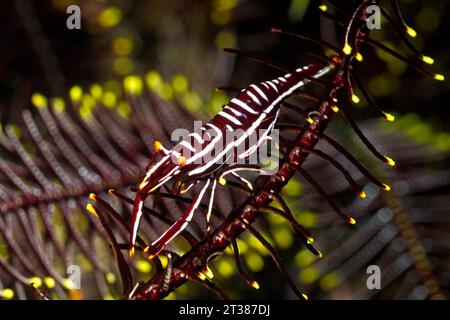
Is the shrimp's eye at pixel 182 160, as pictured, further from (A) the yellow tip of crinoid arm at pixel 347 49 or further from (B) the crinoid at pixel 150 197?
(A) the yellow tip of crinoid arm at pixel 347 49

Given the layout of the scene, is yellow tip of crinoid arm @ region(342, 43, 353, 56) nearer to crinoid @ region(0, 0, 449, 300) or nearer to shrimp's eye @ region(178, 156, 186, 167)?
crinoid @ region(0, 0, 449, 300)

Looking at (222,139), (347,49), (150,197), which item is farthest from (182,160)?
(150,197)

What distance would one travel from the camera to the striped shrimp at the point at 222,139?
22.0 inches

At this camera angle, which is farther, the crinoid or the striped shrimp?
the crinoid

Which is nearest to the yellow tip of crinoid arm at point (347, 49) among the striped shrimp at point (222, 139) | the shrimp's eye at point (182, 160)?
the striped shrimp at point (222, 139)

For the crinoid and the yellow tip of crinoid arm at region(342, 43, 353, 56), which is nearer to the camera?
the yellow tip of crinoid arm at region(342, 43, 353, 56)

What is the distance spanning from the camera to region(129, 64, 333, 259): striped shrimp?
22.0 inches

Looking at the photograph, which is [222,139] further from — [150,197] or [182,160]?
[150,197]

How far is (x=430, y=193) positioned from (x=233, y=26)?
61 cm

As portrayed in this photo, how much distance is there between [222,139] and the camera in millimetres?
577

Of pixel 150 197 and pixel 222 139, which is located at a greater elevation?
pixel 150 197

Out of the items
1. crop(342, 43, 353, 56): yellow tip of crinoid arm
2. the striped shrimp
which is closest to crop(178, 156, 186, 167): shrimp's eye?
the striped shrimp

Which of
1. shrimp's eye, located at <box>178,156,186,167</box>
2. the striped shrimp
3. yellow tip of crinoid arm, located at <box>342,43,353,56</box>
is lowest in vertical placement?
shrimp's eye, located at <box>178,156,186,167</box>

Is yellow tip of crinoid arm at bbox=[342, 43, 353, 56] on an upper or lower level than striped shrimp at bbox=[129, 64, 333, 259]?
upper
